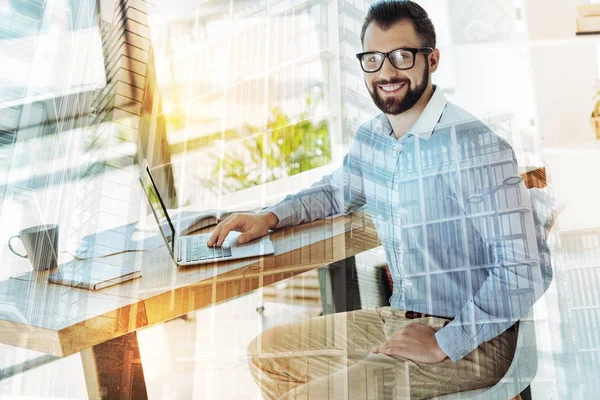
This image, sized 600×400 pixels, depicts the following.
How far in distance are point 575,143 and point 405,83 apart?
0.40m

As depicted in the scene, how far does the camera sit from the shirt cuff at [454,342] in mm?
1282

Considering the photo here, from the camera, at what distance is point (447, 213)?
1.39 m

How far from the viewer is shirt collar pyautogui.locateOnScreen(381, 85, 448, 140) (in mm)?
1426

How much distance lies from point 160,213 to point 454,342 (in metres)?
0.80

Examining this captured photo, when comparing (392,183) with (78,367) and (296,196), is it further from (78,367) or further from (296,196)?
(78,367)

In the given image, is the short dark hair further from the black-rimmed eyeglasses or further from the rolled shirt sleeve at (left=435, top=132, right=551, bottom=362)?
the rolled shirt sleeve at (left=435, top=132, right=551, bottom=362)

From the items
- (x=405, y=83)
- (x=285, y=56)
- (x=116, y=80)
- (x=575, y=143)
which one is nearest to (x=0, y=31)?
(x=116, y=80)

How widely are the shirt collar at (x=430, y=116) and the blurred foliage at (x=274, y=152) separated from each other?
219 mm

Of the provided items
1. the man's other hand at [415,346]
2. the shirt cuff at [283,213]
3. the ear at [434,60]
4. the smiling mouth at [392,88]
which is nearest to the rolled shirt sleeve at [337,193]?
the shirt cuff at [283,213]

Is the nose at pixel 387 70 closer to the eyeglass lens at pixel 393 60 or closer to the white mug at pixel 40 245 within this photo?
the eyeglass lens at pixel 393 60

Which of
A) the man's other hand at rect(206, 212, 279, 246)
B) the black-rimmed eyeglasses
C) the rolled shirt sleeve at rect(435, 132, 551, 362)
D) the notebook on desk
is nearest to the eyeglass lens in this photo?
the black-rimmed eyeglasses

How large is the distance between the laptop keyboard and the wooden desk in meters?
0.03

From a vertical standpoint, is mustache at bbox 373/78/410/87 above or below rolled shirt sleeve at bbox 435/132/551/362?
above

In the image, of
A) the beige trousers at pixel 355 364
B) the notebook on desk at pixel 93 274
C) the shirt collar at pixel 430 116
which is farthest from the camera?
the notebook on desk at pixel 93 274
